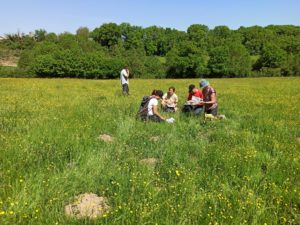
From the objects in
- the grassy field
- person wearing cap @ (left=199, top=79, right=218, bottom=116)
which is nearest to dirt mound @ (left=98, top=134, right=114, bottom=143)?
the grassy field

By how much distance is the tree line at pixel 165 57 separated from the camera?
73.8m

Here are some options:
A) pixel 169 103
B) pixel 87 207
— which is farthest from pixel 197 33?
pixel 87 207

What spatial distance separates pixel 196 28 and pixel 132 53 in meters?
43.2

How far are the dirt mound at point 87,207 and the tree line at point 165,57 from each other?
69914 mm

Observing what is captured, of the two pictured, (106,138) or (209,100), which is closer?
(106,138)

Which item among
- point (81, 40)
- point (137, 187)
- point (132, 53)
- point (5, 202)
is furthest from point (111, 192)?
point (81, 40)

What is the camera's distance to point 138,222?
14.3 feet

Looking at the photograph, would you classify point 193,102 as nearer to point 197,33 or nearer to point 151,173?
point 151,173

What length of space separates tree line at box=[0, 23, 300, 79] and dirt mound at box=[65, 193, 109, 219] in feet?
229

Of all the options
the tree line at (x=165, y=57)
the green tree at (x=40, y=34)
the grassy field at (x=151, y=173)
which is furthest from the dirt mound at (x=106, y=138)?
the green tree at (x=40, y=34)

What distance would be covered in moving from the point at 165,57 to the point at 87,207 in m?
91.1

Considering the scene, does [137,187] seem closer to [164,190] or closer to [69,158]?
[164,190]

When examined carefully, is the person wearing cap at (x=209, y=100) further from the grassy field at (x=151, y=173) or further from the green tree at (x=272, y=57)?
the green tree at (x=272, y=57)

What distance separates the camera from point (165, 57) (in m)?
94.1
